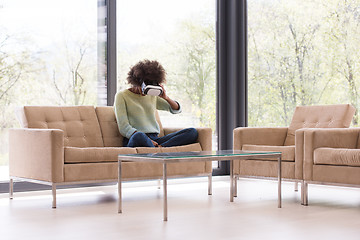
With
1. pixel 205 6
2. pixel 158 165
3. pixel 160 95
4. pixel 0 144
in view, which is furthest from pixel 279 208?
pixel 205 6

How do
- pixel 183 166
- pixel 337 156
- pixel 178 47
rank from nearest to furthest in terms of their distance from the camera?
Answer: pixel 337 156, pixel 183 166, pixel 178 47

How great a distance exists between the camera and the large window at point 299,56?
573cm

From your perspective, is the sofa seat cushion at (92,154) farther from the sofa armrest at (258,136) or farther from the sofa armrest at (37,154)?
the sofa armrest at (258,136)

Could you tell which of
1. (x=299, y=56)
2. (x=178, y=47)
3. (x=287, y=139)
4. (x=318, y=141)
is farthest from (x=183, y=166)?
(x=299, y=56)

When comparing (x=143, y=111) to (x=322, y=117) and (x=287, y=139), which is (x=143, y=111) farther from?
(x=322, y=117)

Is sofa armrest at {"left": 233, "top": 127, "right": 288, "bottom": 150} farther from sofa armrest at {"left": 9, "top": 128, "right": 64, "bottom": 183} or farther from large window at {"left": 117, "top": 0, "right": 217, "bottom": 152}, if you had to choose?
sofa armrest at {"left": 9, "top": 128, "right": 64, "bottom": 183}

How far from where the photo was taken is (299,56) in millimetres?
6176

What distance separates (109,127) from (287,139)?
1661 millimetres

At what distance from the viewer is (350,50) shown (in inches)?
225

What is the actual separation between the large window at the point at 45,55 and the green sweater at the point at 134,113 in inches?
26.5

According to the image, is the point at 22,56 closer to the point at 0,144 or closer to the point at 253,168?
the point at 0,144

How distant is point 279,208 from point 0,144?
2556mm

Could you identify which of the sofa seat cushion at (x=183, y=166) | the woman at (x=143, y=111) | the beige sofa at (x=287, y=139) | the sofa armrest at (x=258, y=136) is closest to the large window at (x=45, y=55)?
the woman at (x=143, y=111)

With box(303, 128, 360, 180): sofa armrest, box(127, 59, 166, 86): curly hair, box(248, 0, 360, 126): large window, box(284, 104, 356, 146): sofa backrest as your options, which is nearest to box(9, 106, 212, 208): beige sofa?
box(127, 59, 166, 86): curly hair
